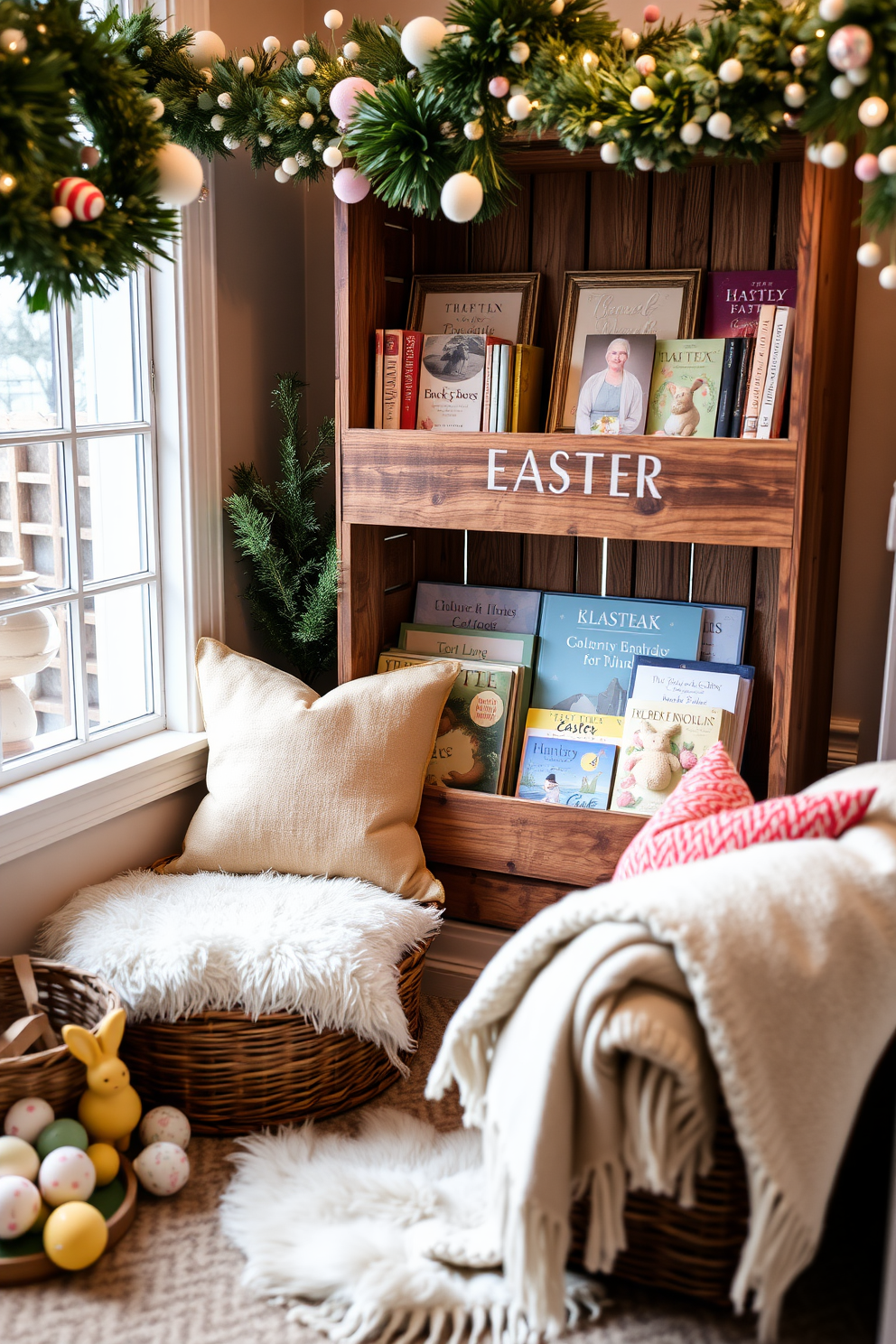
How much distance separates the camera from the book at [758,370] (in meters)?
1.97

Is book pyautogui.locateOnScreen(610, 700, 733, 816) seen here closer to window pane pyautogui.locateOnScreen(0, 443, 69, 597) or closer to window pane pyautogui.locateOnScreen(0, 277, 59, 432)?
window pane pyautogui.locateOnScreen(0, 443, 69, 597)

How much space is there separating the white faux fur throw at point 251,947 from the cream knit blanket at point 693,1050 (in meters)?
0.54

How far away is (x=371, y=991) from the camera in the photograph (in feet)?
6.17

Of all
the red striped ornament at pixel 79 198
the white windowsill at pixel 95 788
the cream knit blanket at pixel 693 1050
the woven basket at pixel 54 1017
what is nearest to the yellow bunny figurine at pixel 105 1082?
the woven basket at pixel 54 1017

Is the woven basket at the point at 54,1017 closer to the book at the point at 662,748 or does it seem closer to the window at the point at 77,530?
the window at the point at 77,530

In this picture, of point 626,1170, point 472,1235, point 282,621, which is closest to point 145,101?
point 282,621

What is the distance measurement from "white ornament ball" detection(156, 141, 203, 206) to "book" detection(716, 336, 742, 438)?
1.00 m

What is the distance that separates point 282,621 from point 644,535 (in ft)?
2.78

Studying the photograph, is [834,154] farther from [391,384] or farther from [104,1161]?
[104,1161]

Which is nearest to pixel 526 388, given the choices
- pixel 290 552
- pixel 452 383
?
pixel 452 383

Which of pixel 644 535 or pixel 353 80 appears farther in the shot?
pixel 644 535

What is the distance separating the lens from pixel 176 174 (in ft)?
4.86

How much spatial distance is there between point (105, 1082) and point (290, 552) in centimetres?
114

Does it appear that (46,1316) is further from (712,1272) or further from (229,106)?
(229,106)
